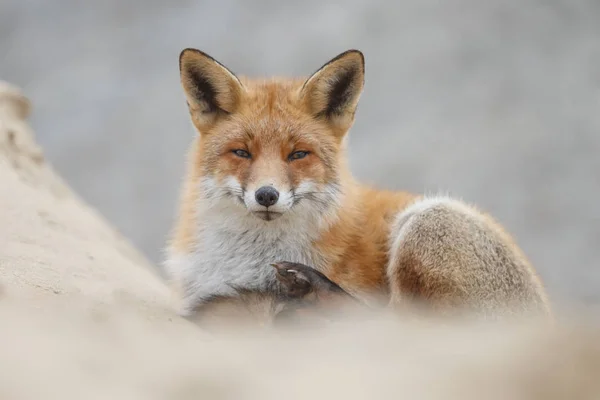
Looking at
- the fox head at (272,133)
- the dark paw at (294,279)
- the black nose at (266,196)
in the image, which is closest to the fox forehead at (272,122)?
the fox head at (272,133)

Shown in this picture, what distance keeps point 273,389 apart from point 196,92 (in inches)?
92.0

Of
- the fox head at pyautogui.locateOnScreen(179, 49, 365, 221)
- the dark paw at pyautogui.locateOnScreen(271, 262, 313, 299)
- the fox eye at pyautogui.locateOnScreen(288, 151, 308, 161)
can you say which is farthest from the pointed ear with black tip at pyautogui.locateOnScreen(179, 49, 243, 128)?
the dark paw at pyautogui.locateOnScreen(271, 262, 313, 299)

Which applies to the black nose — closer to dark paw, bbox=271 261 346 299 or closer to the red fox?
the red fox

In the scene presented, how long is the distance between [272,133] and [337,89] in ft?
1.52

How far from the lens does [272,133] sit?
3.63 metres

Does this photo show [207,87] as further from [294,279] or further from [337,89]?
[294,279]

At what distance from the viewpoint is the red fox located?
353 cm

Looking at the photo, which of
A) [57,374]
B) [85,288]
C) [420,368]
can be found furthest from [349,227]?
[57,374]

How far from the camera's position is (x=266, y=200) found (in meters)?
3.36

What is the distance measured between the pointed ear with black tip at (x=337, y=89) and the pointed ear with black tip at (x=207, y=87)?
13.9 inches

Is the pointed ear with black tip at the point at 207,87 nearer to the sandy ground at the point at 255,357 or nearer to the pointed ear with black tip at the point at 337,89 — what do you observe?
the pointed ear with black tip at the point at 337,89

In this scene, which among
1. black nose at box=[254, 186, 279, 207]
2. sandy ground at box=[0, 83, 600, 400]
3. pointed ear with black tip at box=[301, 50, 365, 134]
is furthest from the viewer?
pointed ear with black tip at box=[301, 50, 365, 134]

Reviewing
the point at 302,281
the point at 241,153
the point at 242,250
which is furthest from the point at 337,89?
the point at 302,281

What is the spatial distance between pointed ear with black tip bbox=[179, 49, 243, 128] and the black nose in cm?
62
